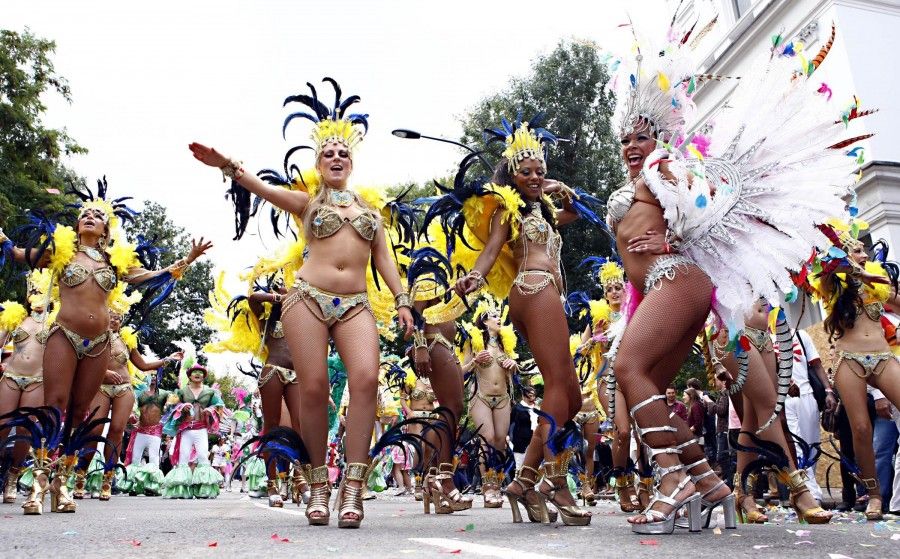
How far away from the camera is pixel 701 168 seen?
4.21 m

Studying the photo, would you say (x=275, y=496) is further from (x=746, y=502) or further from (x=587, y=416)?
(x=746, y=502)

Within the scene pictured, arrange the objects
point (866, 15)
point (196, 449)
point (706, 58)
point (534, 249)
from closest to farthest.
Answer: point (534, 249), point (196, 449), point (866, 15), point (706, 58)

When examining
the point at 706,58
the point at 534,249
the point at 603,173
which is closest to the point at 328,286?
the point at 534,249

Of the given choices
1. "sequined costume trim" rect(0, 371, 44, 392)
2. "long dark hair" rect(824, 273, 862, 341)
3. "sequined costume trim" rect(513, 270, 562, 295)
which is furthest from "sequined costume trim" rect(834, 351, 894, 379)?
"sequined costume trim" rect(0, 371, 44, 392)

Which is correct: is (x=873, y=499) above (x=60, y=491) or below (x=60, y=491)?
below

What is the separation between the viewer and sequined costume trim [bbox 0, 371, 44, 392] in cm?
845

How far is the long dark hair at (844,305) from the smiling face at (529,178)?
282 cm

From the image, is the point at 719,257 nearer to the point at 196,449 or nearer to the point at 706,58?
the point at 196,449

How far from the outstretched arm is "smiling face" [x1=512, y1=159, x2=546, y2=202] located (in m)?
1.39

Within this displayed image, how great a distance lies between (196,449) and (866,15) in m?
15.2

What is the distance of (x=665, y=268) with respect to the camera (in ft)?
13.9

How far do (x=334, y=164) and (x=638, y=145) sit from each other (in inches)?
75.7

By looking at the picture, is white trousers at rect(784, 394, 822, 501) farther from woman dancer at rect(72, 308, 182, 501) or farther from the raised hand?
woman dancer at rect(72, 308, 182, 501)

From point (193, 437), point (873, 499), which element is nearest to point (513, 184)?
point (873, 499)
